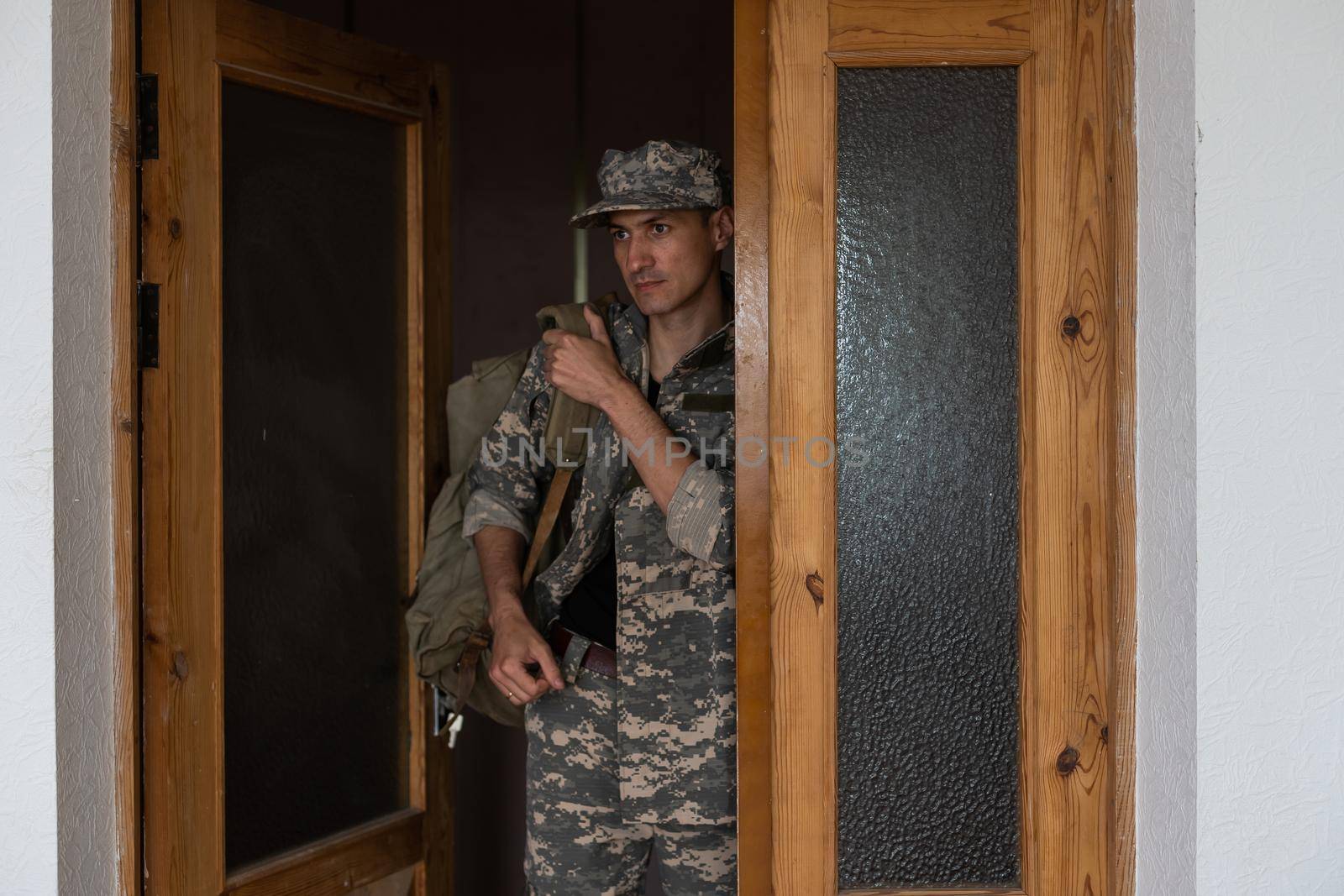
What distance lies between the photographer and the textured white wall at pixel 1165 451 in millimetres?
1435

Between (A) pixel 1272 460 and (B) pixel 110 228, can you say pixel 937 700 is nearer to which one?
(A) pixel 1272 460

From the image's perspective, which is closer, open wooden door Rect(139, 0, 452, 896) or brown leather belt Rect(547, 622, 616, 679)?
open wooden door Rect(139, 0, 452, 896)

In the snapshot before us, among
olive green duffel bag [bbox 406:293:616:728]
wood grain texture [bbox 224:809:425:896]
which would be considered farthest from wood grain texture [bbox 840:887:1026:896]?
wood grain texture [bbox 224:809:425:896]

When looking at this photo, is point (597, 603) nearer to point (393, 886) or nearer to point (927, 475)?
point (393, 886)

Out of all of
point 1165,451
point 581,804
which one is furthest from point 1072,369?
point 581,804

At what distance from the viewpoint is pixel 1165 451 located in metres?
1.48

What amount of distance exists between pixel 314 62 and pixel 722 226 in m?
0.81

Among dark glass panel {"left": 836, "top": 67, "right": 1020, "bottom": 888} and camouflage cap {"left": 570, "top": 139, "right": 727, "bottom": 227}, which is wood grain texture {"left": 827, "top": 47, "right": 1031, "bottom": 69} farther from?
camouflage cap {"left": 570, "top": 139, "right": 727, "bottom": 227}

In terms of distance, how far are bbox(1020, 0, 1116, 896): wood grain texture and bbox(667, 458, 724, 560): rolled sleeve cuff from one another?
503 mm

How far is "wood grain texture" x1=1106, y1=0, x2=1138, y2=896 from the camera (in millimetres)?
1558

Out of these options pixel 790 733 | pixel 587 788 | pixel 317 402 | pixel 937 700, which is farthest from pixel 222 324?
pixel 937 700

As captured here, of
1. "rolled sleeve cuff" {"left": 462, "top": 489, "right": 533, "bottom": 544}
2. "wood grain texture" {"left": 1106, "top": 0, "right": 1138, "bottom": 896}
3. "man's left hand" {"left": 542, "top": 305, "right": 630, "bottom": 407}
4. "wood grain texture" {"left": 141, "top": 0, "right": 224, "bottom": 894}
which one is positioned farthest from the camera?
"rolled sleeve cuff" {"left": 462, "top": 489, "right": 533, "bottom": 544}

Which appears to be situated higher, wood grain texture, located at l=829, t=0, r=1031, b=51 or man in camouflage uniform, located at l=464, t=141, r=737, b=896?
wood grain texture, located at l=829, t=0, r=1031, b=51

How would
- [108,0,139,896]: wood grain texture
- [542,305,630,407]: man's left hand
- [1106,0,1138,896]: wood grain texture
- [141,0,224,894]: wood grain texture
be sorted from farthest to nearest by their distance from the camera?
[542,305,630,407]: man's left hand < [141,0,224,894]: wood grain texture < [108,0,139,896]: wood grain texture < [1106,0,1138,896]: wood grain texture
